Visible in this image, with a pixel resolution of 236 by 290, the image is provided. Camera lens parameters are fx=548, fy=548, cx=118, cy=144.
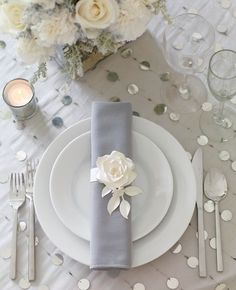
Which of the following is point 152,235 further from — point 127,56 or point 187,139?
point 127,56

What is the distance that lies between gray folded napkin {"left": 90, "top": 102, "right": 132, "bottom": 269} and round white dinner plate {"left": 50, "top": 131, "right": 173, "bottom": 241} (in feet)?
0.09

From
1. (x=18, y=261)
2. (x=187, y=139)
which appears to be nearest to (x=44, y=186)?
(x=18, y=261)

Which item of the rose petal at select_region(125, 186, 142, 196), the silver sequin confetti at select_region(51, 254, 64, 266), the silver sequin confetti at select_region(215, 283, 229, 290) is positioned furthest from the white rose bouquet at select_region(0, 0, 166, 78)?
the silver sequin confetti at select_region(215, 283, 229, 290)

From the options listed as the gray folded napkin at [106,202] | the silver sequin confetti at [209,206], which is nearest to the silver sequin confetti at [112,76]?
the gray folded napkin at [106,202]

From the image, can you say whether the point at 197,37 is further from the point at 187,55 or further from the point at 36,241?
the point at 36,241

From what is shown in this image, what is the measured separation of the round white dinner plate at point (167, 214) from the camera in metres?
0.96

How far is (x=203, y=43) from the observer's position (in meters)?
1.09

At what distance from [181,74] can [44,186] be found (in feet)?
1.22

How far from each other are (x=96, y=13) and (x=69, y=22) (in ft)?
0.15

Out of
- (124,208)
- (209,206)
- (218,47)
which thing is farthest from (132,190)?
(218,47)

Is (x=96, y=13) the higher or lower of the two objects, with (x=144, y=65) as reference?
higher

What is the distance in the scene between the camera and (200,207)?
100 centimetres

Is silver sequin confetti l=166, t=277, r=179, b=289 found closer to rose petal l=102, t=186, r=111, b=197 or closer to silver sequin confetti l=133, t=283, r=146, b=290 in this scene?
silver sequin confetti l=133, t=283, r=146, b=290

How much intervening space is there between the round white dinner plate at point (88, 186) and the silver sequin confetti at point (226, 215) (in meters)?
0.11
